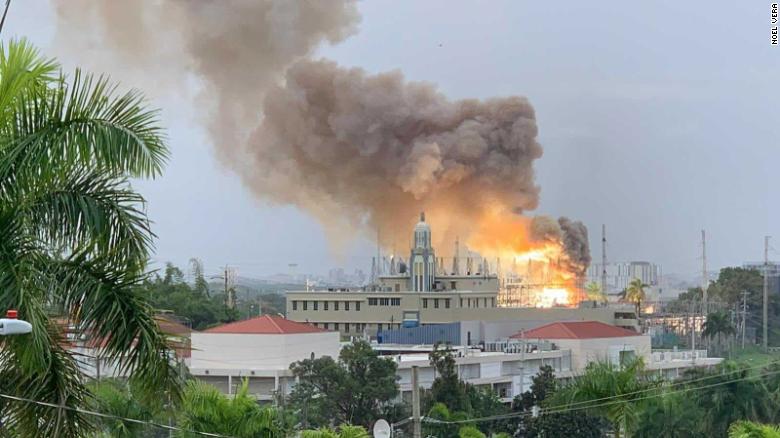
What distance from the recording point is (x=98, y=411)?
9.48 metres

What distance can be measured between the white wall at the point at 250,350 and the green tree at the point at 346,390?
7403 mm

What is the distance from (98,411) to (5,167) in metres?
1.61

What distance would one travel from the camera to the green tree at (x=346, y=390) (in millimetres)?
43594

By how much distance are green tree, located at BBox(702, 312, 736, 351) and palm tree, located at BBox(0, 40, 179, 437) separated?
77241 millimetres

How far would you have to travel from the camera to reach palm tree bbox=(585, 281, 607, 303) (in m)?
91.2

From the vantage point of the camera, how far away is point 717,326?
275ft

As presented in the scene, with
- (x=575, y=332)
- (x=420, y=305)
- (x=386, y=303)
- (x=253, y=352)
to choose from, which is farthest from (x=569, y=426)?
(x=386, y=303)

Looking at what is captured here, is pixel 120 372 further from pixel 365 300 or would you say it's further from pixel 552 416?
pixel 365 300

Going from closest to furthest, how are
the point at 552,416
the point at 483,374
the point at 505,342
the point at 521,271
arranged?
the point at 552,416 < the point at 483,374 < the point at 505,342 < the point at 521,271

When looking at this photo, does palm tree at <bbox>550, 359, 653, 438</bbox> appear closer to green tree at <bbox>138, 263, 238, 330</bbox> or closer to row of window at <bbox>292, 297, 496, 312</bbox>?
green tree at <bbox>138, 263, 238, 330</bbox>

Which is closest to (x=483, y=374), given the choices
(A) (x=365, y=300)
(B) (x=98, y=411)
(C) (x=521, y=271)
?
(A) (x=365, y=300)

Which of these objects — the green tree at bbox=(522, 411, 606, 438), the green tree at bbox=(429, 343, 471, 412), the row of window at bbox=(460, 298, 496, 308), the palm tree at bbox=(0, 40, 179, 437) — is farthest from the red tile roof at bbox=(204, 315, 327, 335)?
the palm tree at bbox=(0, 40, 179, 437)

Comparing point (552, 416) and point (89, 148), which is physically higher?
point (89, 148)

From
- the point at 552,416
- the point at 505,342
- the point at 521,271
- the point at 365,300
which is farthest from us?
the point at 521,271
